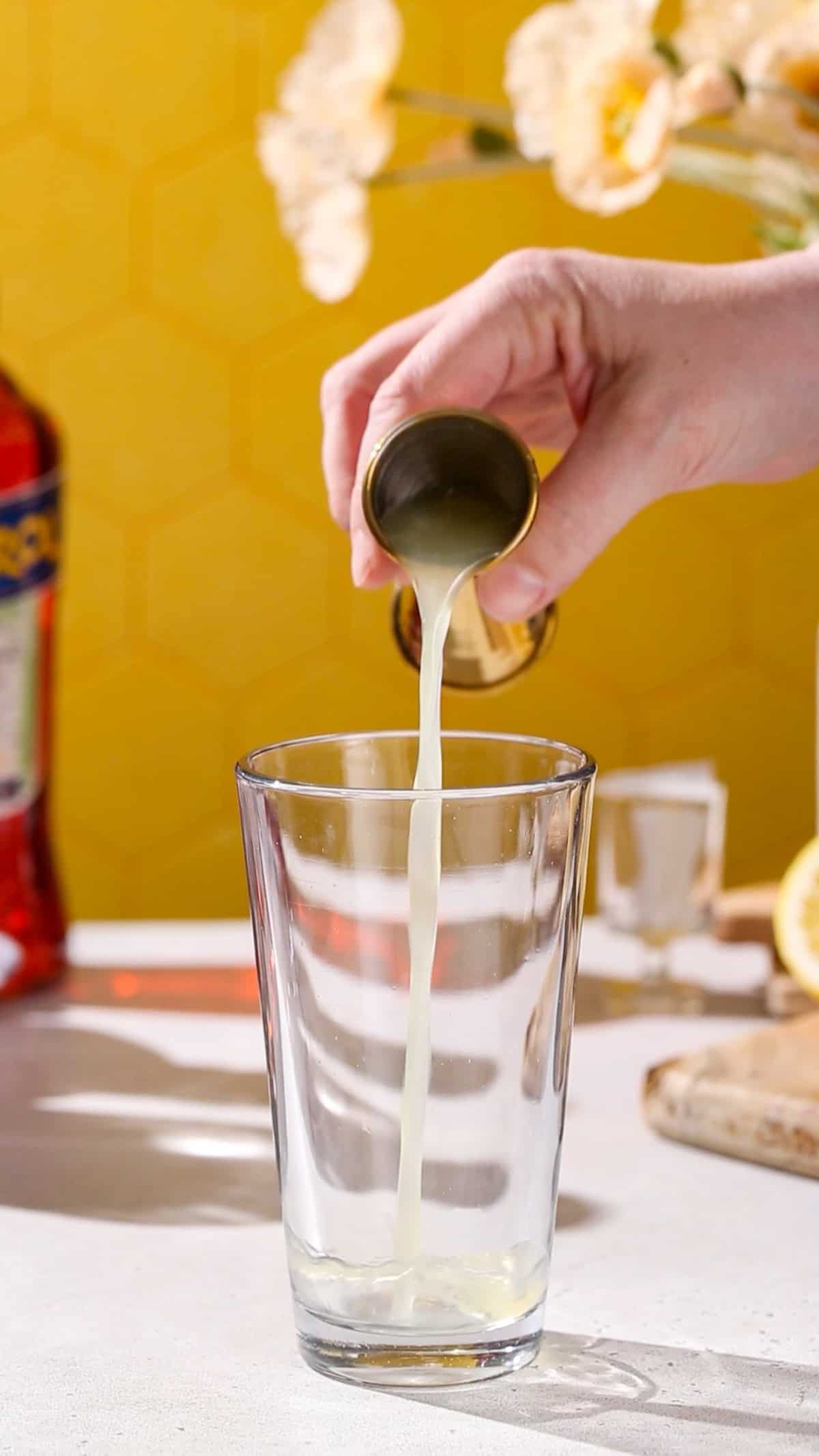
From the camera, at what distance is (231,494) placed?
1691mm

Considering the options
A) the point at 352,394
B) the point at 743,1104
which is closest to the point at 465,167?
the point at 352,394

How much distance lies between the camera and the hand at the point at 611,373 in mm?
588

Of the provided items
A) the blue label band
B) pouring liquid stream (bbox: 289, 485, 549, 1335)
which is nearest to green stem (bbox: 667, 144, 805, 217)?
the blue label band

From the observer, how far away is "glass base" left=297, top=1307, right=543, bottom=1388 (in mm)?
445

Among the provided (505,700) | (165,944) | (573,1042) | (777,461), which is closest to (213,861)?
(505,700)

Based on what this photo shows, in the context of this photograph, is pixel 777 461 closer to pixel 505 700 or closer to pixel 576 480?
pixel 576 480

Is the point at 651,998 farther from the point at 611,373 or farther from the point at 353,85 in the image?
the point at 353,85

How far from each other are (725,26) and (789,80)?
62mm

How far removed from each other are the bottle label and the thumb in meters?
0.38

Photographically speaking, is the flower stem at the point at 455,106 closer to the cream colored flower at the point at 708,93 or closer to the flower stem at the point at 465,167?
the flower stem at the point at 465,167

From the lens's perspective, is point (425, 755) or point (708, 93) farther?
point (708, 93)

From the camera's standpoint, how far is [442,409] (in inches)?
20.2

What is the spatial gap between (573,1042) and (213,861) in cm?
96

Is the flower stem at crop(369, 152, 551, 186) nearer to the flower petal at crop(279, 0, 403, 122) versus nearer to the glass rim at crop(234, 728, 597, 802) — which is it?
the flower petal at crop(279, 0, 403, 122)
